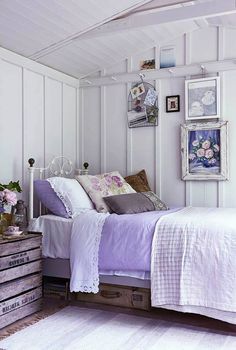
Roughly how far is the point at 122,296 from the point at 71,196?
91 cm

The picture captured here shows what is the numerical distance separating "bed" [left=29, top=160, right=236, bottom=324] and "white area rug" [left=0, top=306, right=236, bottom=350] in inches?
6.1

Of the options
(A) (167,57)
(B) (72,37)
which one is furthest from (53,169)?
(A) (167,57)

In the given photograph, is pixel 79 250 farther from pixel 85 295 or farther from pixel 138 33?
pixel 138 33

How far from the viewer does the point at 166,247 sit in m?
2.67

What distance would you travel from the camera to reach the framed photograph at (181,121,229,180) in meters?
3.86

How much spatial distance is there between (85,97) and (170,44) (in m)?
1.14

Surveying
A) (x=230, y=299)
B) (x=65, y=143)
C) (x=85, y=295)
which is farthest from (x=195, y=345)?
(x=65, y=143)

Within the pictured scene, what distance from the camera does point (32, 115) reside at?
12.4 feet

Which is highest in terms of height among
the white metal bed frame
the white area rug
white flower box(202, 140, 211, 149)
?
white flower box(202, 140, 211, 149)

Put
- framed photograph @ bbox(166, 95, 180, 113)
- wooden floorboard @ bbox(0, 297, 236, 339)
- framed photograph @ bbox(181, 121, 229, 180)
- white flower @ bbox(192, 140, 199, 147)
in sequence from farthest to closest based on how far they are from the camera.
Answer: framed photograph @ bbox(166, 95, 180, 113), white flower @ bbox(192, 140, 199, 147), framed photograph @ bbox(181, 121, 229, 180), wooden floorboard @ bbox(0, 297, 236, 339)

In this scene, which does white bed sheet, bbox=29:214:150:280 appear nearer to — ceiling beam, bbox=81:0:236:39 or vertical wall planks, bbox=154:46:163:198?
vertical wall planks, bbox=154:46:163:198

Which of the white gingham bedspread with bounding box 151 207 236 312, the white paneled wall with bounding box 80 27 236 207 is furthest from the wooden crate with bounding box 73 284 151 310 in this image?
the white paneled wall with bounding box 80 27 236 207

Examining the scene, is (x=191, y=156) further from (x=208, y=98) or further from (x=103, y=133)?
(x=103, y=133)

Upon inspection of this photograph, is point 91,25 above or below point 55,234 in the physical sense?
above
